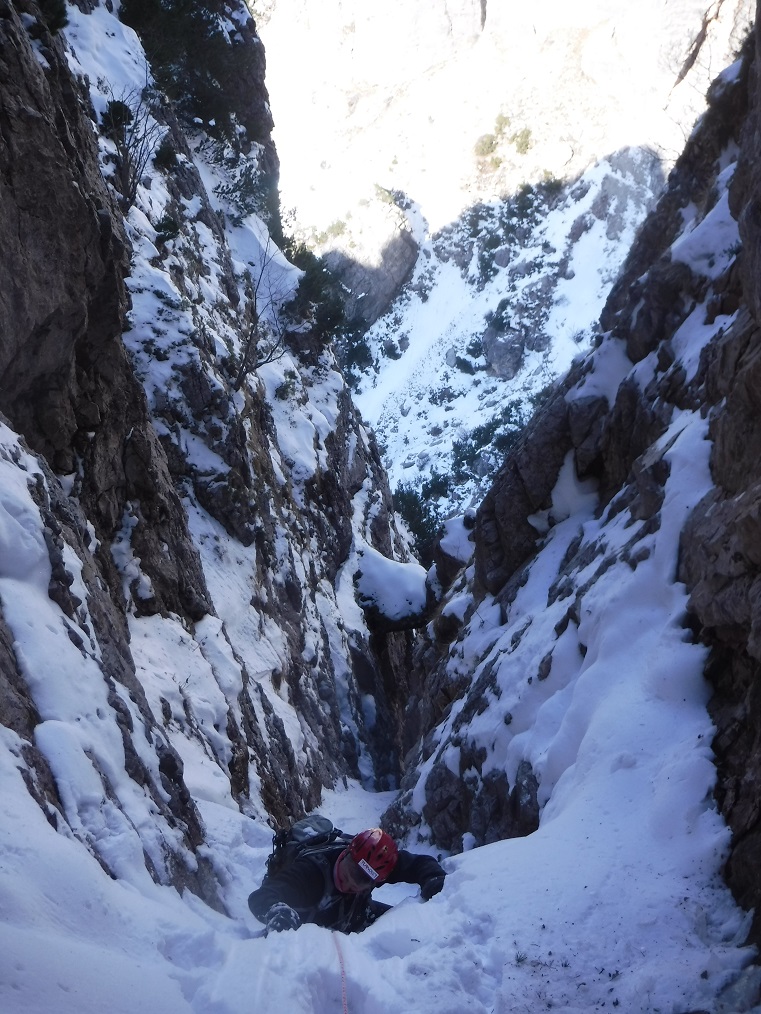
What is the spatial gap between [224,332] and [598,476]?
410 inches

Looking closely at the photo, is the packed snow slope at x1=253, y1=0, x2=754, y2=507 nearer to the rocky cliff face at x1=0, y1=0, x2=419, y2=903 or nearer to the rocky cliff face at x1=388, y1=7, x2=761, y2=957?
the rocky cliff face at x1=0, y1=0, x2=419, y2=903

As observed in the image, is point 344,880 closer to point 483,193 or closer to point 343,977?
point 343,977

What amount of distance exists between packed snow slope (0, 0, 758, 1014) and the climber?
8.5 inches

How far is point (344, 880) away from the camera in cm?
465

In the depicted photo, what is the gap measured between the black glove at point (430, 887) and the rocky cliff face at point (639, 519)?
159cm

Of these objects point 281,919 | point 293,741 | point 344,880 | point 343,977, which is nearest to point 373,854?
point 344,880

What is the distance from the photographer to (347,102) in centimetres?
7806

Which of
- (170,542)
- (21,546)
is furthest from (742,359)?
(170,542)

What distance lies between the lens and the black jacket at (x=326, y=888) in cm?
461

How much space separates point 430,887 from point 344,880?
50 cm

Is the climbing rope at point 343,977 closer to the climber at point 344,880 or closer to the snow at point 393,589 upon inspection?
the climber at point 344,880

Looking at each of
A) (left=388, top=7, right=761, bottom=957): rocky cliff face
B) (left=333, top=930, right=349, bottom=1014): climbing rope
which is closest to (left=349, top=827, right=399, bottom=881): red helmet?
(left=333, top=930, right=349, bottom=1014): climbing rope

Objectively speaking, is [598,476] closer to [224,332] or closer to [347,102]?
[224,332]

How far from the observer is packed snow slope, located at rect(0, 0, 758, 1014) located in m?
3.49
